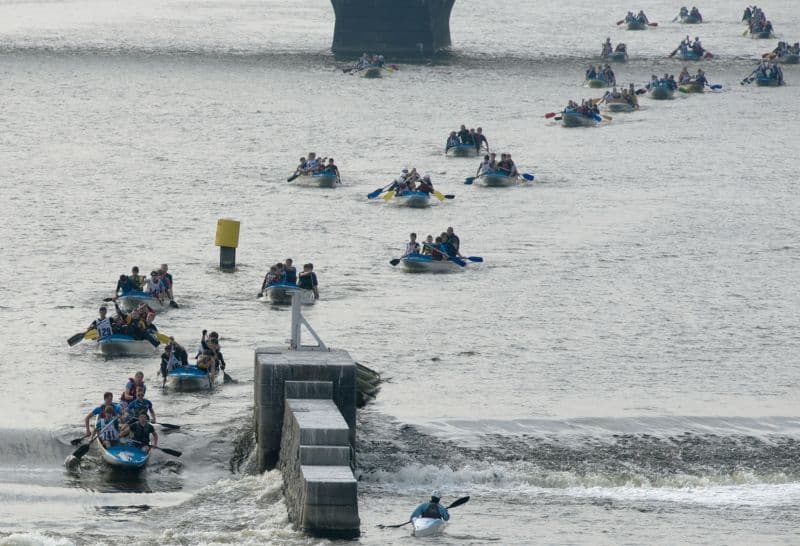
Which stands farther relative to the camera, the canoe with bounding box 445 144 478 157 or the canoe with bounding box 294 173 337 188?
the canoe with bounding box 445 144 478 157

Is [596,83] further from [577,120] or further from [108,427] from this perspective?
[108,427]

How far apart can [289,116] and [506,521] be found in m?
75.3

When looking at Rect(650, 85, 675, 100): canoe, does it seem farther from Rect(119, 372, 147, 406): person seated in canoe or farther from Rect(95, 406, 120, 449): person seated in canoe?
Rect(95, 406, 120, 449): person seated in canoe

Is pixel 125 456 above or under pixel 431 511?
under

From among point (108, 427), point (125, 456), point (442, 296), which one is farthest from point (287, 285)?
point (125, 456)

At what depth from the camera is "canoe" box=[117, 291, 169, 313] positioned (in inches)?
2127

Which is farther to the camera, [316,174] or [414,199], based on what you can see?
[316,174]

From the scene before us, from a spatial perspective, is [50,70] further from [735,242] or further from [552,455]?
[552,455]

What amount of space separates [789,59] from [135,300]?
94.9 m

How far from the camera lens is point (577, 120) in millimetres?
101812

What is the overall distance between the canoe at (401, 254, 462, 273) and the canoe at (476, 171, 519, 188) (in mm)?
19760

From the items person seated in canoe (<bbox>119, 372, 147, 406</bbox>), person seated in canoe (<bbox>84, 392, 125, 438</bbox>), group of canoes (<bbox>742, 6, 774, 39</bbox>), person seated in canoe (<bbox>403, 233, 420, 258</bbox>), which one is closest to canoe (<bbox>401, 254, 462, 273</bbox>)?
person seated in canoe (<bbox>403, 233, 420, 258</bbox>)

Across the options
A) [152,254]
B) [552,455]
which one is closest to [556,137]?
[152,254]

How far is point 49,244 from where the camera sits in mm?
67875
